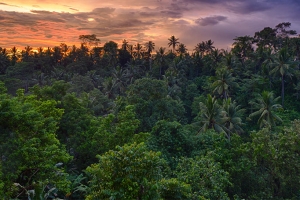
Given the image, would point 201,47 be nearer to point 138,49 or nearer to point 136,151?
point 138,49

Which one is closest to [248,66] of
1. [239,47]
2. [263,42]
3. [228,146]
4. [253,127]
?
[239,47]

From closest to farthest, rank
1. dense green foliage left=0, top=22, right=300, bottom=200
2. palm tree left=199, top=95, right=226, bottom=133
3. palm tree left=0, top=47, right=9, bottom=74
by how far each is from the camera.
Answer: dense green foliage left=0, top=22, right=300, bottom=200, palm tree left=199, top=95, right=226, bottom=133, palm tree left=0, top=47, right=9, bottom=74

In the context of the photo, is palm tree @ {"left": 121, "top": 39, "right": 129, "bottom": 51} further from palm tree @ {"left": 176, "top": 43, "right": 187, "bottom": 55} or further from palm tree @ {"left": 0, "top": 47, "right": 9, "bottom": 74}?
palm tree @ {"left": 0, "top": 47, "right": 9, "bottom": 74}

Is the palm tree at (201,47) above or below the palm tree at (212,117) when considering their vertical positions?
above

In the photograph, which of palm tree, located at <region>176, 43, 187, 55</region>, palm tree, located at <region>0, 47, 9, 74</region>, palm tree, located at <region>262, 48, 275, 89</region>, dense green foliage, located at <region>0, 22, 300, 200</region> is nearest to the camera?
dense green foliage, located at <region>0, 22, 300, 200</region>

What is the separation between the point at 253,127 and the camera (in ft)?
129

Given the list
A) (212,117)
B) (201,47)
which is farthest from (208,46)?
(212,117)

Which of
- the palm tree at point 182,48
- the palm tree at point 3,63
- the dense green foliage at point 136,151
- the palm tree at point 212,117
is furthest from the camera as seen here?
the palm tree at point 182,48

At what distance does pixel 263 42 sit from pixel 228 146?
53.0 metres

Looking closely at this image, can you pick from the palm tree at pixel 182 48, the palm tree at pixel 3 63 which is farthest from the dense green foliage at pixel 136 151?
the palm tree at pixel 182 48

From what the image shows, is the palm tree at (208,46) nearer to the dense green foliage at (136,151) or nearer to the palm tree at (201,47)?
the palm tree at (201,47)

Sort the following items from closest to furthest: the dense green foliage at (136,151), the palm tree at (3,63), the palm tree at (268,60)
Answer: the dense green foliage at (136,151) < the palm tree at (268,60) < the palm tree at (3,63)

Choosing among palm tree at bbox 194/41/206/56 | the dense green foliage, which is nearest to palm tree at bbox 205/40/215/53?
palm tree at bbox 194/41/206/56

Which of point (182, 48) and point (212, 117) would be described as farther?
point (182, 48)
